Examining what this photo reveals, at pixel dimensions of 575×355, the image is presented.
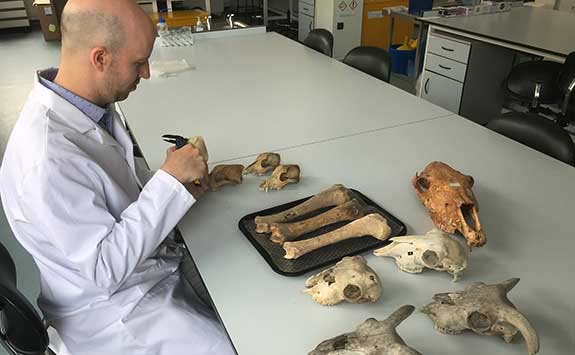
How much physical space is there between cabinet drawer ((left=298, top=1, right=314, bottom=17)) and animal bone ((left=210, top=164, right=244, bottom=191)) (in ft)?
15.8

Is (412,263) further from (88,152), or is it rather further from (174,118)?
(174,118)

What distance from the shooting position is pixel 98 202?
41.2 inches

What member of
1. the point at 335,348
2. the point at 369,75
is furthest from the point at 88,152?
the point at 369,75

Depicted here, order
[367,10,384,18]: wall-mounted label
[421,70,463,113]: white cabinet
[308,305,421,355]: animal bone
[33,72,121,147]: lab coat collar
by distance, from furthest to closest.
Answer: [367,10,384,18]: wall-mounted label, [421,70,463,113]: white cabinet, [33,72,121,147]: lab coat collar, [308,305,421,355]: animal bone

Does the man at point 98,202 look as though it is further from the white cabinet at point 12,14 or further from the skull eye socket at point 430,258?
the white cabinet at point 12,14

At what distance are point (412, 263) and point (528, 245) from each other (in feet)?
1.21

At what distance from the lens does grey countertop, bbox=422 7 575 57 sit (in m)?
3.10

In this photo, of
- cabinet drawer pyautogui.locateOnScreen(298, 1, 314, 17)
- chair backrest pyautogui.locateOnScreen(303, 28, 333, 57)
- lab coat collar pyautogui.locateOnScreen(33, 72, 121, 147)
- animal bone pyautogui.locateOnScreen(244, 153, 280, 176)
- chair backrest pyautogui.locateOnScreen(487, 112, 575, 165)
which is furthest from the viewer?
cabinet drawer pyautogui.locateOnScreen(298, 1, 314, 17)

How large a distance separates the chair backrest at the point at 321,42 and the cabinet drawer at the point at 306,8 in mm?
2626

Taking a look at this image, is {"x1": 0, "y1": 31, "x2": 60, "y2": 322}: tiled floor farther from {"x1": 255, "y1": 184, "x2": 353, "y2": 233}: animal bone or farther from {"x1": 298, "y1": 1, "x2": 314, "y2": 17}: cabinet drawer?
{"x1": 298, "y1": 1, "x2": 314, "y2": 17}: cabinet drawer

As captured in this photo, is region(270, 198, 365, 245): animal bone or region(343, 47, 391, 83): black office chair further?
region(343, 47, 391, 83): black office chair

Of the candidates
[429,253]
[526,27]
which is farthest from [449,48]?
[429,253]

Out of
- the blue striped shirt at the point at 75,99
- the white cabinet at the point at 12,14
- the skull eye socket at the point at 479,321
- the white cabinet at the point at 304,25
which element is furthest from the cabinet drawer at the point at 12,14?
the skull eye socket at the point at 479,321

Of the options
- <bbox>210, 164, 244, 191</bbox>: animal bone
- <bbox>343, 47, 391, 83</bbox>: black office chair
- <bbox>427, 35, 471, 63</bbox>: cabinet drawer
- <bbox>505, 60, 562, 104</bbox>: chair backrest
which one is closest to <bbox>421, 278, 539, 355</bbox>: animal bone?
<bbox>210, 164, 244, 191</bbox>: animal bone
